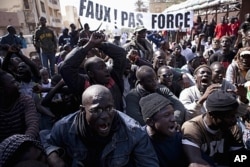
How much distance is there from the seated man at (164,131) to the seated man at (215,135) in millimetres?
84

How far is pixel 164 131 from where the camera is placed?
2047 millimetres

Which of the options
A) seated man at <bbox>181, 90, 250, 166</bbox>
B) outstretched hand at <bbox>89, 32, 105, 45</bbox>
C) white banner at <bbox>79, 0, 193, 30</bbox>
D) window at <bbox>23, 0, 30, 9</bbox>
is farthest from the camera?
window at <bbox>23, 0, 30, 9</bbox>

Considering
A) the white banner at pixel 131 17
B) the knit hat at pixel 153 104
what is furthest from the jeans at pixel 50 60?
the knit hat at pixel 153 104

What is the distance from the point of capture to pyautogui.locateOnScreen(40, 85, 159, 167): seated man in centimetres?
186

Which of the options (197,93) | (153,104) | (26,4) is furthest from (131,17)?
(26,4)

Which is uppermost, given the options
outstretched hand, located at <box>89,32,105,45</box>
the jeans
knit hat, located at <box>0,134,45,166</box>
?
outstretched hand, located at <box>89,32,105,45</box>

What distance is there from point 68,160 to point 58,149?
0.41 ft

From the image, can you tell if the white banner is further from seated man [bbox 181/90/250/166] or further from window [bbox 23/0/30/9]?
window [bbox 23/0/30/9]

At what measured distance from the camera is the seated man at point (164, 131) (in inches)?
80.3

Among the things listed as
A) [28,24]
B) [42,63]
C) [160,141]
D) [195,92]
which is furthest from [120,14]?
[28,24]

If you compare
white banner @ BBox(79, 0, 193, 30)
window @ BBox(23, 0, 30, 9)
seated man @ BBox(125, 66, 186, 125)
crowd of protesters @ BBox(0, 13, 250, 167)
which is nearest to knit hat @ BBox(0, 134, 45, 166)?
crowd of protesters @ BBox(0, 13, 250, 167)

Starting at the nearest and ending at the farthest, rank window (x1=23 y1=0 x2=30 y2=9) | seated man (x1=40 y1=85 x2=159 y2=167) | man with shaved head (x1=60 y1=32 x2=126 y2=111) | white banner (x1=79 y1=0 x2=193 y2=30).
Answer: seated man (x1=40 y1=85 x2=159 y2=167)
man with shaved head (x1=60 y1=32 x2=126 y2=111)
white banner (x1=79 y1=0 x2=193 y2=30)
window (x1=23 y1=0 x2=30 y2=9)

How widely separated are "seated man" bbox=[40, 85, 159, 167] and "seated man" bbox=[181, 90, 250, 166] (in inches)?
12.8

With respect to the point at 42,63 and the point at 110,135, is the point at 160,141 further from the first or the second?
the point at 42,63
